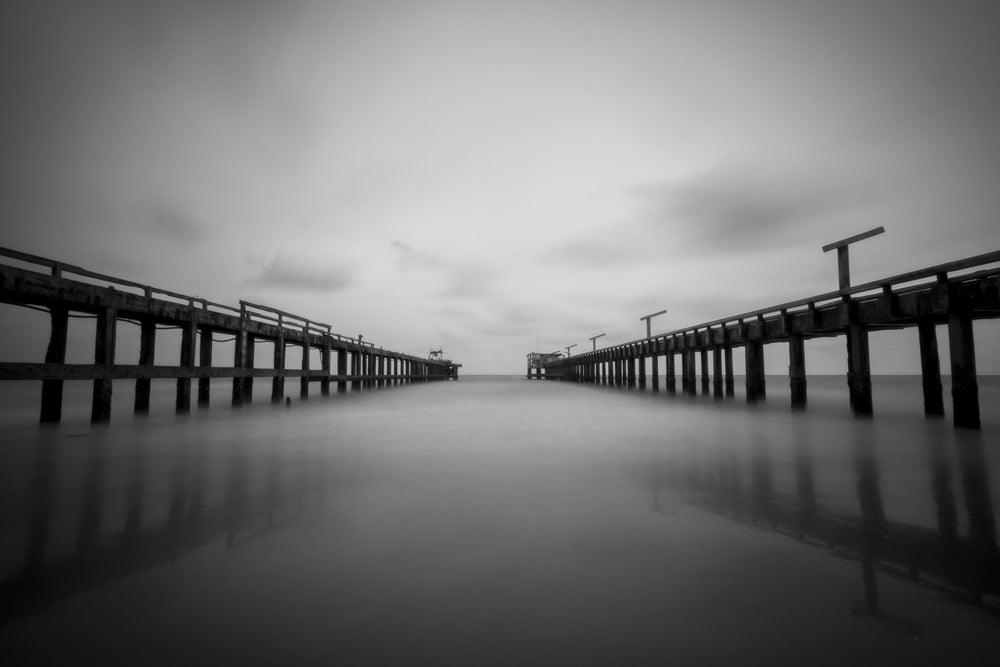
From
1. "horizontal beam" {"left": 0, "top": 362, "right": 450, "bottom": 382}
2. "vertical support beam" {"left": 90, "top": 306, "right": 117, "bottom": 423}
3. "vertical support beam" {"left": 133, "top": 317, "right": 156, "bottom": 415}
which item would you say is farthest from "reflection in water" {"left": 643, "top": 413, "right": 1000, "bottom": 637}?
"vertical support beam" {"left": 133, "top": 317, "right": 156, "bottom": 415}

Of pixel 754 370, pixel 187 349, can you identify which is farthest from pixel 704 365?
pixel 187 349

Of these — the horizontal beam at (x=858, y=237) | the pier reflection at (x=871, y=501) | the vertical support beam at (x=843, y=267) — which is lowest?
the pier reflection at (x=871, y=501)

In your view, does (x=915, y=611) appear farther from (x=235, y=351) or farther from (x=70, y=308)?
(x=235, y=351)

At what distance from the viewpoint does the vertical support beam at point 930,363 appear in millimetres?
9633

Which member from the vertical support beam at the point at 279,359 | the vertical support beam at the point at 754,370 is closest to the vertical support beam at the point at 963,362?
the vertical support beam at the point at 754,370

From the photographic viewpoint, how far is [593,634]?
1.86 metres

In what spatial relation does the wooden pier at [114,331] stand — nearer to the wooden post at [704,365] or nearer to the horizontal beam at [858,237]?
the horizontal beam at [858,237]

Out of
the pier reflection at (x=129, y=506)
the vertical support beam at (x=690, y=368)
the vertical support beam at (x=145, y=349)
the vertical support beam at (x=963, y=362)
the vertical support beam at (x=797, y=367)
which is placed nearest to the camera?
the pier reflection at (x=129, y=506)

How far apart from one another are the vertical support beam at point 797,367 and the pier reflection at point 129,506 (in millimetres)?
14288

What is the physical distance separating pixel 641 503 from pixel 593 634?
2138 mm

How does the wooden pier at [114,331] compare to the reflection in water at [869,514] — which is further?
the wooden pier at [114,331]

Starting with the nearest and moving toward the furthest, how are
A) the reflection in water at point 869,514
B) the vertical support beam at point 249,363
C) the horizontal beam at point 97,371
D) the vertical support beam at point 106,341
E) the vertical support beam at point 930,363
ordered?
the reflection in water at point 869,514 < the horizontal beam at point 97,371 < the vertical support beam at point 106,341 < the vertical support beam at point 930,363 < the vertical support beam at point 249,363

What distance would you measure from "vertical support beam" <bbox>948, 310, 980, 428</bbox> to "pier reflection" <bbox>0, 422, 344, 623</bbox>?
11.3 metres

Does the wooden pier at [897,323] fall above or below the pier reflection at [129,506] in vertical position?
above
